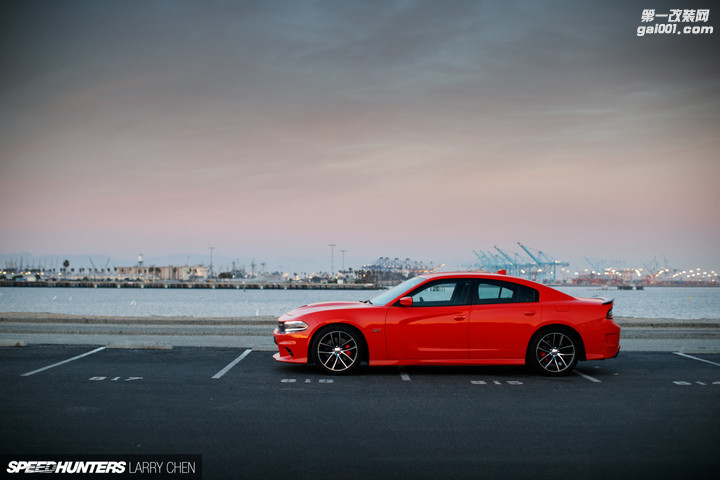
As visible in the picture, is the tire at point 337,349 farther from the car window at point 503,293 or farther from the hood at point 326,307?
the car window at point 503,293

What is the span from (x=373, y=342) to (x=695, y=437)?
4.59m

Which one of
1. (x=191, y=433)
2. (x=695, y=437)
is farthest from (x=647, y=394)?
(x=191, y=433)

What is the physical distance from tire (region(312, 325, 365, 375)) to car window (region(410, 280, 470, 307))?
3.47 feet

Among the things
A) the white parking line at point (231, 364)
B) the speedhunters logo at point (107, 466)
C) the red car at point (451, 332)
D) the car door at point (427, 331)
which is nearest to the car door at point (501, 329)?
the red car at point (451, 332)

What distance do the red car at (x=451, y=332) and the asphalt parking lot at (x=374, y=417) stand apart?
29cm

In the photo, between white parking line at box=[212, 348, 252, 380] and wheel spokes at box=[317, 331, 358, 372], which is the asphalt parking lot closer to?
white parking line at box=[212, 348, 252, 380]

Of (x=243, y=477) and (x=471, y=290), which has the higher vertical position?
(x=471, y=290)

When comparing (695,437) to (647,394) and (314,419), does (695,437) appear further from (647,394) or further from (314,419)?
(314,419)

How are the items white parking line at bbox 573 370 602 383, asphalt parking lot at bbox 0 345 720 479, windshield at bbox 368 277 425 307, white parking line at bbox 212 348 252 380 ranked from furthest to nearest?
1. windshield at bbox 368 277 425 307
2. white parking line at bbox 212 348 252 380
3. white parking line at bbox 573 370 602 383
4. asphalt parking lot at bbox 0 345 720 479

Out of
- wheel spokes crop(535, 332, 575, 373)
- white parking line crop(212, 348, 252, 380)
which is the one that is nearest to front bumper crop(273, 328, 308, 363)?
white parking line crop(212, 348, 252, 380)

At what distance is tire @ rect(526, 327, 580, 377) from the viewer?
9.90 meters

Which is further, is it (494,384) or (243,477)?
(494,384)

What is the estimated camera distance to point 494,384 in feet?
30.3

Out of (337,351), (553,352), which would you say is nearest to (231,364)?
(337,351)
